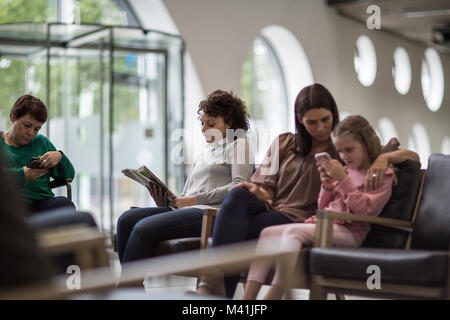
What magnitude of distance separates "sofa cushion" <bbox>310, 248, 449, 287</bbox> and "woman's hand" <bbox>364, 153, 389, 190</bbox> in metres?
0.37

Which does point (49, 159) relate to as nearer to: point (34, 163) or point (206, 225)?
point (34, 163)

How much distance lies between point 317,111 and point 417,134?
40.6 feet

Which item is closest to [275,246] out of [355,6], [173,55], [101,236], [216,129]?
[216,129]

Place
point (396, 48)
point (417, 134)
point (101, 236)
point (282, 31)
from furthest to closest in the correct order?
point (417, 134), point (396, 48), point (282, 31), point (101, 236)

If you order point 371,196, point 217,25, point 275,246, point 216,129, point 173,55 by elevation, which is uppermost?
point 217,25

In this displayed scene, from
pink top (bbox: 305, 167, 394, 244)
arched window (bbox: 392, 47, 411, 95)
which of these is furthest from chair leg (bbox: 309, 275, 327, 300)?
arched window (bbox: 392, 47, 411, 95)

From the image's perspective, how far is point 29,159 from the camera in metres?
3.89

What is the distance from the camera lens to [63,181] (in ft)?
12.7

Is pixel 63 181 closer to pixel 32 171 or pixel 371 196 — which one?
pixel 32 171

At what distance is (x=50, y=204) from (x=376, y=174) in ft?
5.62

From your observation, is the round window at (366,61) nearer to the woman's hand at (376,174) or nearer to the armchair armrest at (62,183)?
the armchair armrest at (62,183)

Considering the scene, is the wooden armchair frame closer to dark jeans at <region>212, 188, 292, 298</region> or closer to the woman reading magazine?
dark jeans at <region>212, 188, 292, 298</region>

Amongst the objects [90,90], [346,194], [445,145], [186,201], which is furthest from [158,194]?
[445,145]

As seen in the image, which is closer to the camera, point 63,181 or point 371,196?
point 371,196
